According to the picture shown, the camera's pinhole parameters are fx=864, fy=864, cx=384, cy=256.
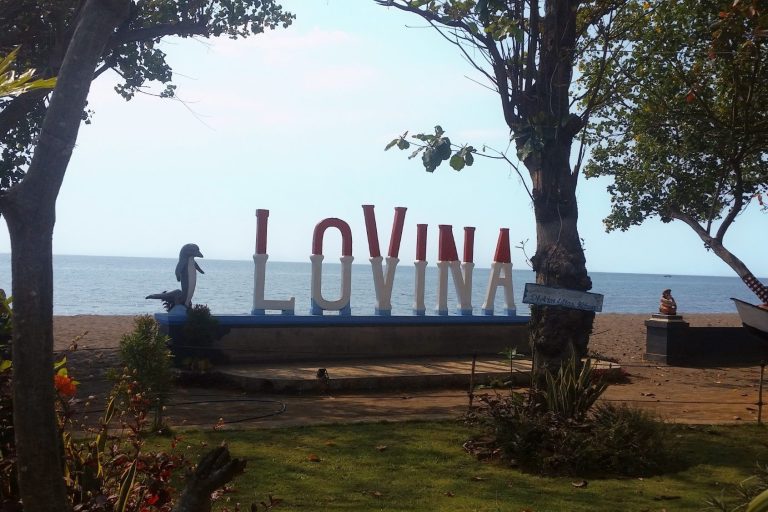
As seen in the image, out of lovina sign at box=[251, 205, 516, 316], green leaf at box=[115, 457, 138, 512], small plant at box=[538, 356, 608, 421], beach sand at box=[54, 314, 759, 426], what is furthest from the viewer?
lovina sign at box=[251, 205, 516, 316]

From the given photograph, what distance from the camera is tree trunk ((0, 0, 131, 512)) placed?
3.47m

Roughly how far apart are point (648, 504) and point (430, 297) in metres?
81.0

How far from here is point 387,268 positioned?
1884cm

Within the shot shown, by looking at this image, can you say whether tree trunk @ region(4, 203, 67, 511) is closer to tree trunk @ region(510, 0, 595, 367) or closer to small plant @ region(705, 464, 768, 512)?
small plant @ region(705, 464, 768, 512)

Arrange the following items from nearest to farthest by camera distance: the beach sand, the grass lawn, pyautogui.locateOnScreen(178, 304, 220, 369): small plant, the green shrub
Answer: the grass lawn → the green shrub → the beach sand → pyautogui.locateOnScreen(178, 304, 220, 369): small plant

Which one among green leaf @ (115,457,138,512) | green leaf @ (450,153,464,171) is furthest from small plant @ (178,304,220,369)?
green leaf @ (115,457,138,512)

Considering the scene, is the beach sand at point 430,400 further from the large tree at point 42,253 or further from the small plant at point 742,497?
the large tree at point 42,253

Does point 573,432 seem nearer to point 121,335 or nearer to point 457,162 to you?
point 457,162

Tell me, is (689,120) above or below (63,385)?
above

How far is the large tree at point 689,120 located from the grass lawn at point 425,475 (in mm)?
7236

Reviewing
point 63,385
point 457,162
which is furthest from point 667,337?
point 63,385

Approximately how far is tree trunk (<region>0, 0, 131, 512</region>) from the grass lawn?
8.16ft

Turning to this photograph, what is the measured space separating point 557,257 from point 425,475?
3.13 meters

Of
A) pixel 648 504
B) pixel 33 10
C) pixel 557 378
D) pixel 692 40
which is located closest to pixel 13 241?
pixel 648 504
